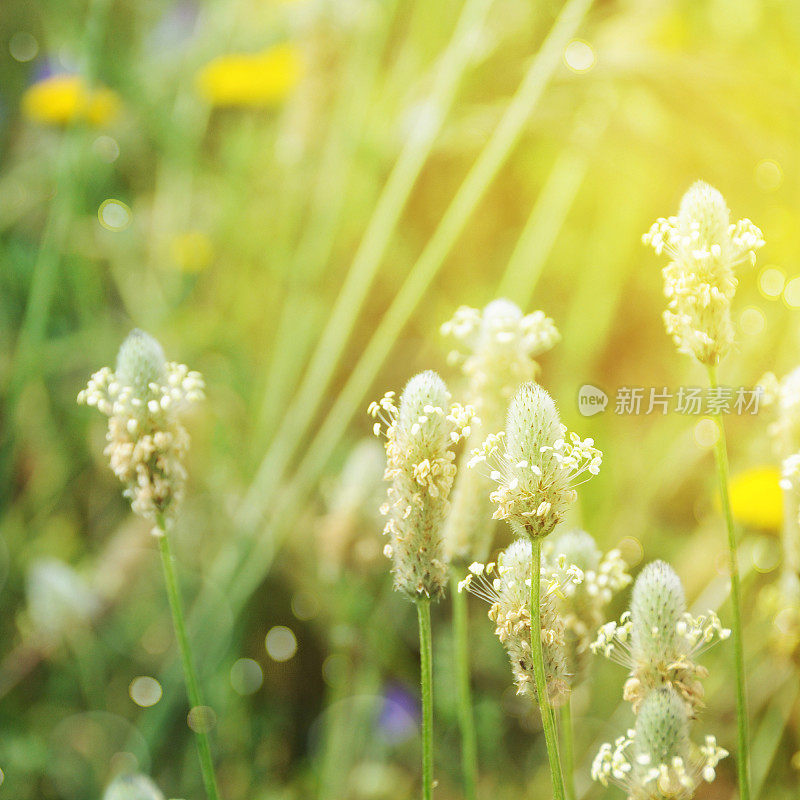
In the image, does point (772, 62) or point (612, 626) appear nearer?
point (612, 626)

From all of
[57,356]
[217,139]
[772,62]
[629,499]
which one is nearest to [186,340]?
[57,356]

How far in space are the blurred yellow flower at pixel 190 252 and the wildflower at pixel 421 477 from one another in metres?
0.90

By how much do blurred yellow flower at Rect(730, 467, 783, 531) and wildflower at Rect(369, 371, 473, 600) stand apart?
54cm

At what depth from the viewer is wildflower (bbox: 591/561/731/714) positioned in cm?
47

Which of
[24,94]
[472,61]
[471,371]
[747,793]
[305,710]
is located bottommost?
[747,793]

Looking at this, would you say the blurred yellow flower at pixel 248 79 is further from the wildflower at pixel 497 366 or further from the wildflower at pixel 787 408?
the wildflower at pixel 787 408

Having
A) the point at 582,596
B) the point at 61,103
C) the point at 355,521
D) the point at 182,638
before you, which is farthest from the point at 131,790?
the point at 61,103

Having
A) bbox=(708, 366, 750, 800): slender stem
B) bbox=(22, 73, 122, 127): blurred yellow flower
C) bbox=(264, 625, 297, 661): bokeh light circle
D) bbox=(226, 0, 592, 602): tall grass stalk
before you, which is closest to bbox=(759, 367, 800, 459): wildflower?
bbox=(708, 366, 750, 800): slender stem

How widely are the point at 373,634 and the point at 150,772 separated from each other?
32cm

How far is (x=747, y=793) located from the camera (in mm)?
501

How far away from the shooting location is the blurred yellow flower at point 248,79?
136 centimetres

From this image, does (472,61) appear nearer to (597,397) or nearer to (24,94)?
(597,397)

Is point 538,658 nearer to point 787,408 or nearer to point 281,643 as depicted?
point 787,408

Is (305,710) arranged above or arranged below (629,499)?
below
